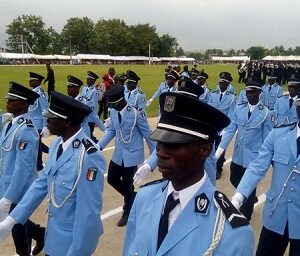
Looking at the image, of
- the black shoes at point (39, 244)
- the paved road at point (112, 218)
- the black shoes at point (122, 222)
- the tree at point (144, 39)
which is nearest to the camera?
the black shoes at point (39, 244)

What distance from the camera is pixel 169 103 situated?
2074 millimetres

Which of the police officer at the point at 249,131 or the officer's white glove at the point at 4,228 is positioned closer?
the officer's white glove at the point at 4,228

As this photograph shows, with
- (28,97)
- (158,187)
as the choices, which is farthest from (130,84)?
(158,187)

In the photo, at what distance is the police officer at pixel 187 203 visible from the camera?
6.12ft

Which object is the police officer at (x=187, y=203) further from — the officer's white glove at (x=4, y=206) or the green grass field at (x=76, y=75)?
the green grass field at (x=76, y=75)

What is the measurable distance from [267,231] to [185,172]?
206 cm

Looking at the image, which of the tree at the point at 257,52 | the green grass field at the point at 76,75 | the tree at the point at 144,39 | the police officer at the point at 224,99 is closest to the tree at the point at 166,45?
the tree at the point at 144,39

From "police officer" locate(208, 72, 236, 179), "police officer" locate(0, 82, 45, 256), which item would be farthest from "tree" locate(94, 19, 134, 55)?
"police officer" locate(0, 82, 45, 256)

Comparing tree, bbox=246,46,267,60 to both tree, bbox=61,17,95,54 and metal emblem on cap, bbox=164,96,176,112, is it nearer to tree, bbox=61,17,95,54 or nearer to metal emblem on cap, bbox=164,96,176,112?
tree, bbox=61,17,95,54

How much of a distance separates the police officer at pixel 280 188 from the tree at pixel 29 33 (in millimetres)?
122599

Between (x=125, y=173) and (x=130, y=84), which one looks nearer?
(x=125, y=173)

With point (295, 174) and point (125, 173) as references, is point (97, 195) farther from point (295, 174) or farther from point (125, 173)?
point (125, 173)

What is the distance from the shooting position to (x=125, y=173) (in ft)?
20.0

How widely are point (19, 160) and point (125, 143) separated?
2.28 m
